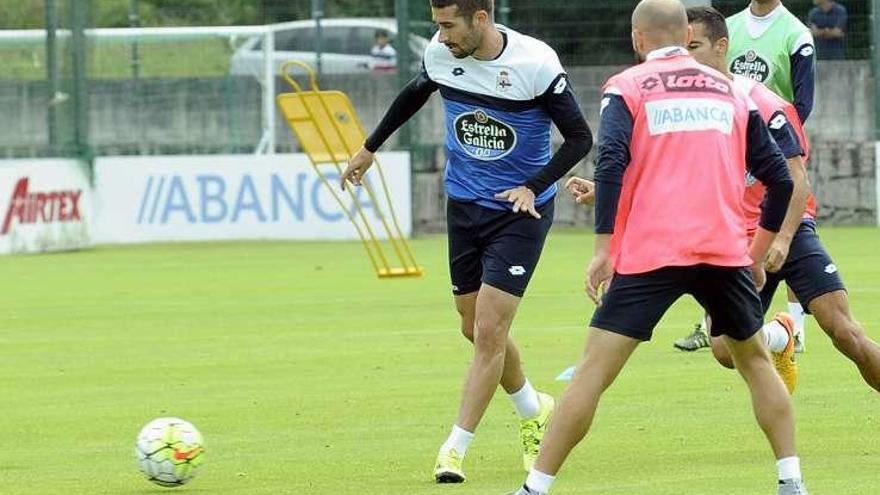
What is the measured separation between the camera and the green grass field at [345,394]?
8.98 meters

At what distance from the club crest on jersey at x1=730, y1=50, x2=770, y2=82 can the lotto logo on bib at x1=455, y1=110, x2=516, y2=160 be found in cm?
331

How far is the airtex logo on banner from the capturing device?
24.3 metres

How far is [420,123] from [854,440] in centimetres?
1744

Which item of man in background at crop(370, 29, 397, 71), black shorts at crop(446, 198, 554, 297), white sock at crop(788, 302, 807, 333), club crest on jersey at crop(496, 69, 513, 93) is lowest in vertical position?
man in background at crop(370, 29, 397, 71)

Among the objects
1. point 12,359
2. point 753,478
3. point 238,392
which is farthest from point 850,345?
point 12,359

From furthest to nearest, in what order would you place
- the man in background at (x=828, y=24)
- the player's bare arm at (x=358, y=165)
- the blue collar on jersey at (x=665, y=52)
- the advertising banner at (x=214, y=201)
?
the advertising banner at (x=214, y=201) < the man in background at (x=828, y=24) < the player's bare arm at (x=358, y=165) < the blue collar on jersey at (x=665, y=52)

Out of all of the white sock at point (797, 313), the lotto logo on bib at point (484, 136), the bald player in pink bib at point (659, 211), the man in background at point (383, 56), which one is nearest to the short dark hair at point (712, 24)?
the bald player in pink bib at point (659, 211)

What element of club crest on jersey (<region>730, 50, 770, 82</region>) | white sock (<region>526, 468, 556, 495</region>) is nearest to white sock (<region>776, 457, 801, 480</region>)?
white sock (<region>526, 468, 556, 495</region>)

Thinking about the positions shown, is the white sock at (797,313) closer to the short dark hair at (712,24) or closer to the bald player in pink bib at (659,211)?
the short dark hair at (712,24)

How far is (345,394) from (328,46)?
15469 mm

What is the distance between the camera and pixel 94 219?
84.4 ft

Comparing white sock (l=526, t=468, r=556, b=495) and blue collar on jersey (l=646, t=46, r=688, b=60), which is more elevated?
blue collar on jersey (l=646, t=46, r=688, b=60)

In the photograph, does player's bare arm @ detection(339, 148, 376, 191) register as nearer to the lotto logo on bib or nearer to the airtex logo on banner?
the lotto logo on bib

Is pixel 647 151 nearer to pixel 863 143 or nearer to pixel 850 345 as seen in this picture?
pixel 850 345
